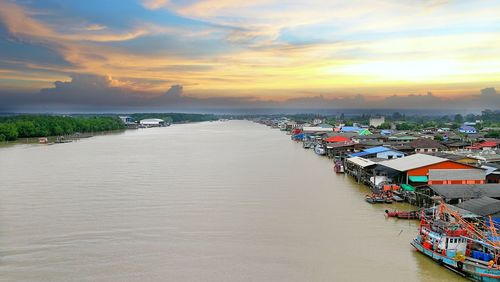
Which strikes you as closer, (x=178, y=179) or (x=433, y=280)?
(x=433, y=280)

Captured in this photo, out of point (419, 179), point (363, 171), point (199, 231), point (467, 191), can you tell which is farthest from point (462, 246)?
point (363, 171)

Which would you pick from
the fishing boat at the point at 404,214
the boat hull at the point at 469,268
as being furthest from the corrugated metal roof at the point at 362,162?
the boat hull at the point at 469,268

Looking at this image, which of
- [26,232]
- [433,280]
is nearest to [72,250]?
[26,232]

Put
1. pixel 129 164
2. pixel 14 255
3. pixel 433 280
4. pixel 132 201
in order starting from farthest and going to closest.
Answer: pixel 129 164
pixel 132 201
pixel 14 255
pixel 433 280

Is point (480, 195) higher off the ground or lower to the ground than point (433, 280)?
higher

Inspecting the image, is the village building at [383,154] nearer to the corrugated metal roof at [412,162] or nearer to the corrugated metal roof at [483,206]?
the corrugated metal roof at [412,162]

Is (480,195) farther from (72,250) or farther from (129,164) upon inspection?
(129,164)

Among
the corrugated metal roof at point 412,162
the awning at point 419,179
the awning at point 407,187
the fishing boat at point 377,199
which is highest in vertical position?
the corrugated metal roof at point 412,162
